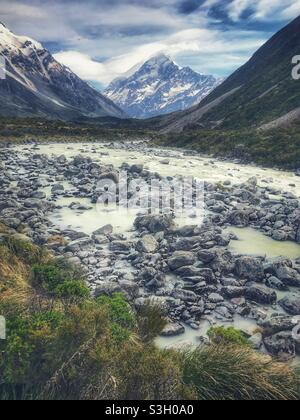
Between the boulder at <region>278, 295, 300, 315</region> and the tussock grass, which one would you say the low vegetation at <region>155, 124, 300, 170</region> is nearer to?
the boulder at <region>278, 295, 300, 315</region>

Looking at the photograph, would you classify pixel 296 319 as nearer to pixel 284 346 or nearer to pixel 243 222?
pixel 284 346

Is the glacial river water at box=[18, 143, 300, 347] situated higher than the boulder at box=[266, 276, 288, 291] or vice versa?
the glacial river water at box=[18, 143, 300, 347]

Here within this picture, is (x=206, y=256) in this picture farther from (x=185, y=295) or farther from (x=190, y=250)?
(x=185, y=295)

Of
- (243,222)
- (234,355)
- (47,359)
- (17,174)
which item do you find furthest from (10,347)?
(17,174)

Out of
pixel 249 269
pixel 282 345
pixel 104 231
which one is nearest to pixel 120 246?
pixel 104 231

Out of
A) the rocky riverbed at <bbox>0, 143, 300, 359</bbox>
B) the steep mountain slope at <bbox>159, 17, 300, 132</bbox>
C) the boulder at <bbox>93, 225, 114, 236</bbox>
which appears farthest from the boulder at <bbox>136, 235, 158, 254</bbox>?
the steep mountain slope at <bbox>159, 17, 300, 132</bbox>
